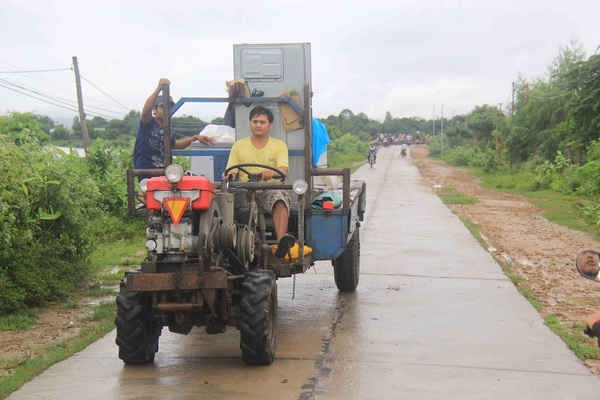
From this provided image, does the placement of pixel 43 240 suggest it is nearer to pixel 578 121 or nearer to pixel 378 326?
pixel 378 326

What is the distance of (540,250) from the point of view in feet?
42.9

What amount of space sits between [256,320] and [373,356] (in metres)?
1.23

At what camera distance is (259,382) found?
562 centimetres

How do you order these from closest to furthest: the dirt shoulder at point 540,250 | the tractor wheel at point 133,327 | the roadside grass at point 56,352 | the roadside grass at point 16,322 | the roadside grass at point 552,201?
the roadside grass at point 56,352, the tractor wheel at point 133,327, the roadside grass at point 16,322, the dirt shoulder at point 540,250, the roadside grass at point 552,201

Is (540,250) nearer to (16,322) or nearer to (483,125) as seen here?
(16,322)

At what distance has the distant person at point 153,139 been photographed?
7.80m

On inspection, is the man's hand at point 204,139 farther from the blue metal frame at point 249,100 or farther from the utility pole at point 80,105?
the utility pole at point 80,105

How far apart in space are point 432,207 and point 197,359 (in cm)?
1489

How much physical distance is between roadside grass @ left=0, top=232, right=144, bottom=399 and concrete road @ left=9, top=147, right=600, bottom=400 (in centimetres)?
13

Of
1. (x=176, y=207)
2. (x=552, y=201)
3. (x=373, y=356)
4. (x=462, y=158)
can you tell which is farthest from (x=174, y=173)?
(x=462, y=158)

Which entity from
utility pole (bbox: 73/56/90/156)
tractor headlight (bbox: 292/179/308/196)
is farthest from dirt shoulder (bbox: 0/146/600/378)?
utility pole (bbox: 73/56/90/156)

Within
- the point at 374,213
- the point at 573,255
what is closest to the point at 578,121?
the point at 374,213

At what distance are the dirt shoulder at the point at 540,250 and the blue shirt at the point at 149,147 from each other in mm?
→ 4661

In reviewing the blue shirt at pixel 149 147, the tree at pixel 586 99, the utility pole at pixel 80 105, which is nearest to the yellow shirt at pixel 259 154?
the blue shirt at pixel 149 147
